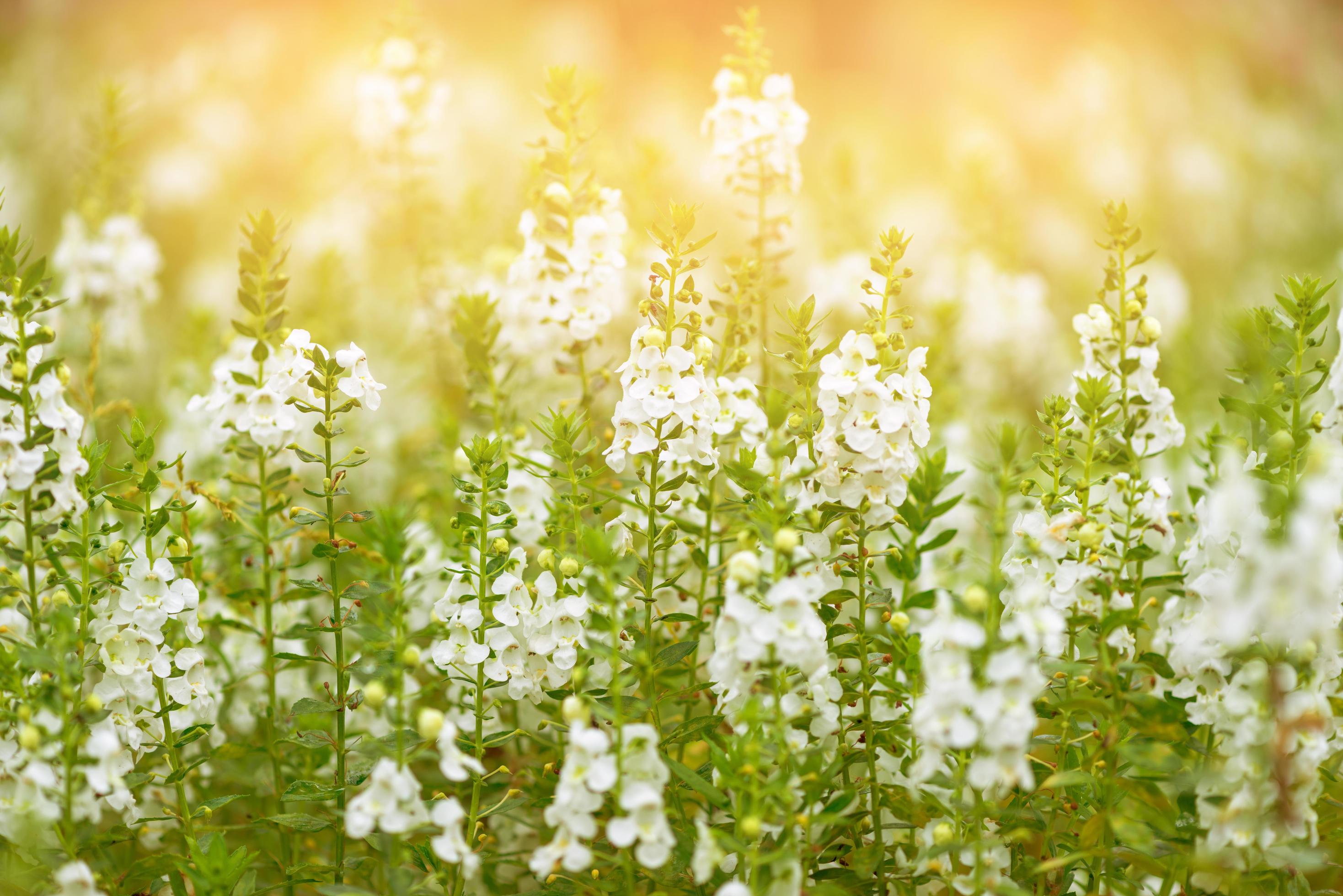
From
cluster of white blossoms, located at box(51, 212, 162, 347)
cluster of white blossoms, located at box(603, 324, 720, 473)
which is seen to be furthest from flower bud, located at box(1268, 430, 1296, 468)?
cluster of white blossoms, located at box(51, 212, 162, 347)

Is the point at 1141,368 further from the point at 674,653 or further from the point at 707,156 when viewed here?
the point at 707,156

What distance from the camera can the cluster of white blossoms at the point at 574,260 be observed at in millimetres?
2809

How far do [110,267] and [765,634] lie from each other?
141 inches

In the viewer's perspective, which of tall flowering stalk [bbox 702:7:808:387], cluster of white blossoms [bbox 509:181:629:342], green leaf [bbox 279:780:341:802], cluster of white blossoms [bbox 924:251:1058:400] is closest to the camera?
green leaf [bbox 279:780:341:802]

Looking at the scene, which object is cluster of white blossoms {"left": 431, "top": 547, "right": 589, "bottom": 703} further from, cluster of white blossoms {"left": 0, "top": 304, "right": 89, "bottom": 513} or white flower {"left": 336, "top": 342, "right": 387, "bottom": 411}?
cluster of white blossoms {"left": 0, "top": 304, "right": 89, "bottom": 513}

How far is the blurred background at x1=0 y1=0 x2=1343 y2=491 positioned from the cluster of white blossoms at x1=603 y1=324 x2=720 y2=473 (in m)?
0.39

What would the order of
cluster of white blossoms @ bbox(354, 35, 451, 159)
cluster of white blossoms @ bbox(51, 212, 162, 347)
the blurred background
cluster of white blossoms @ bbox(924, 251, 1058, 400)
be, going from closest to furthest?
cluster of white blossoms @ bbox(51, 212, 162, 347) → cluster of white blossoms @ bbox(354, 35, 451, 159) → the blurred background → cluster of white blossoms @ bbox(924, 251, 1058, 400)

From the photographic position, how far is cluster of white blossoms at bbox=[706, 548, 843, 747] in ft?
5.94

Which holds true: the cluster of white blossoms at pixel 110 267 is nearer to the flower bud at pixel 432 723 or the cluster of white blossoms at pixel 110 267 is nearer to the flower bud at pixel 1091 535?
the flower bud at pixel 432 723

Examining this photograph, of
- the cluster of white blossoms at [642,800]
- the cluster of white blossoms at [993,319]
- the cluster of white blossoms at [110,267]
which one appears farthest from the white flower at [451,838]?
the cluster of white blossoms at [993,319]

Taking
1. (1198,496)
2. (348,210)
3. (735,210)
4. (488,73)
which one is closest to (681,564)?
(735,210)

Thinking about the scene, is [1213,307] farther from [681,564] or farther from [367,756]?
[367,756]

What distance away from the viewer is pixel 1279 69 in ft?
38.4

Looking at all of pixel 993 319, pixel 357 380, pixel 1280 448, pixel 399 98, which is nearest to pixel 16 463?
pixel 357 380
